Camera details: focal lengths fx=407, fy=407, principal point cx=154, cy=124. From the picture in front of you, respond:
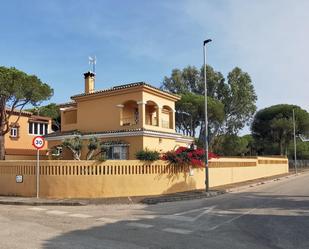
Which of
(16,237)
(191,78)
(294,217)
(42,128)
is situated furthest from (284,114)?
(16,237)

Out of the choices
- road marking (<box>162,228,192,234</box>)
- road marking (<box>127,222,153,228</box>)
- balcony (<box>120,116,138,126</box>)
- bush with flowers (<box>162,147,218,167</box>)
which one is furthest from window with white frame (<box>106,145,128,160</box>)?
road marking (<box>162,228,192,234</box>)

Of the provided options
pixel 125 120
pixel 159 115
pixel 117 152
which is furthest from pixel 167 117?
pixel 117 152

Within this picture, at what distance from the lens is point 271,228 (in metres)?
11.3

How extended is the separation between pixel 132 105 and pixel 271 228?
2029cm

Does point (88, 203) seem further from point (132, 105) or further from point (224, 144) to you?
point (224, 144)

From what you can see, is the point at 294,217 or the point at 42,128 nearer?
the point at 294,217

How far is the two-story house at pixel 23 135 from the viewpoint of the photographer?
38.5 m

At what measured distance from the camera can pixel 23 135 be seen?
4141cm

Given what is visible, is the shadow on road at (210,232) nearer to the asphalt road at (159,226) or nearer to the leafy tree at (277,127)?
the asphalt road at (159,226)

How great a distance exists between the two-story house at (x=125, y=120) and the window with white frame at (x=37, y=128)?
34.5 feet

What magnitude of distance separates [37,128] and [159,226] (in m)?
34.3

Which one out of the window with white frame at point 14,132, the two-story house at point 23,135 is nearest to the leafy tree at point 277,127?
the two-story house at point 23,135

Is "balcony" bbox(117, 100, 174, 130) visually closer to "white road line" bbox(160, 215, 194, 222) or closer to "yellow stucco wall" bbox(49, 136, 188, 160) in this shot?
"yellow stucco wall" bbox(49, 136, 188, 160)

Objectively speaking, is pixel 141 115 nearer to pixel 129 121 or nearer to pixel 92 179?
pixel 129 121
